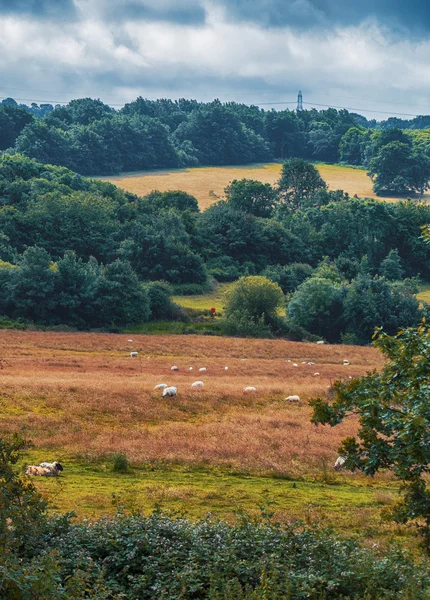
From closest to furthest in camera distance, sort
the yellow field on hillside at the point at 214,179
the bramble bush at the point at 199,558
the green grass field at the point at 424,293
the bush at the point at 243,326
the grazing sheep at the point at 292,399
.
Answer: the bramble bush at the point at 199,558 → the grazing sheep at the point at 292,399 → the bush at the point at 243,326 → the green grass field at the point at 424,293 → the yellow field on hillside at the point at 214,179

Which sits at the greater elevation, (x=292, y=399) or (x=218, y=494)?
(x=218, y=494)

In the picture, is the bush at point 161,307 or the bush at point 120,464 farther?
the bush at point 161,307

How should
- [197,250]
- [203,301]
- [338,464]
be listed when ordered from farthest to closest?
[197,250] < [203,301] < [338,464]

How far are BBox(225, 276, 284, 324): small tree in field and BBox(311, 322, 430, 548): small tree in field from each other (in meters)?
62.8

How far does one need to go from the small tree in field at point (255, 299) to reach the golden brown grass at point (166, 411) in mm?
24523

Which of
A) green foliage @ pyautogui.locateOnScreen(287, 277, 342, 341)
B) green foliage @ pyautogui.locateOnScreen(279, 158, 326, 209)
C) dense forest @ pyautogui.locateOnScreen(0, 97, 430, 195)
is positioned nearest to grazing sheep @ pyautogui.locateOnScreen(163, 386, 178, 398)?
green foliage @ pyautogui.locateOnScreen(287, 277, 342, 341)

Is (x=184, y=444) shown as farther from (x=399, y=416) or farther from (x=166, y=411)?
(x=399, y=416)

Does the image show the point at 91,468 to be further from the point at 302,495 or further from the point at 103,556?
the point at 103,556

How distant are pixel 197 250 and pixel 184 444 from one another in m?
85.5

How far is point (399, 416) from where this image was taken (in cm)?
1440

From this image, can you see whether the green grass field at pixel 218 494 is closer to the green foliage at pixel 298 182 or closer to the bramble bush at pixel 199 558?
the bramble bush at pixel 199 558

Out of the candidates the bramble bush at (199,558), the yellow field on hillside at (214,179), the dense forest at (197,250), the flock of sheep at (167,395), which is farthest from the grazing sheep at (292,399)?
the yellow field on hillside at (214,179)

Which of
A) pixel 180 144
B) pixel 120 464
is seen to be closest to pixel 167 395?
pixel 120 464

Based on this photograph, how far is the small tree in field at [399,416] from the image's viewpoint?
1349 centimetres
